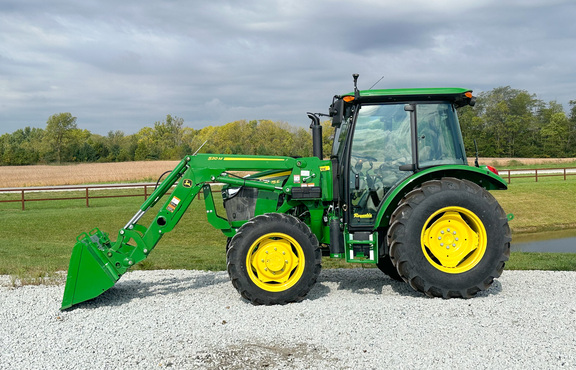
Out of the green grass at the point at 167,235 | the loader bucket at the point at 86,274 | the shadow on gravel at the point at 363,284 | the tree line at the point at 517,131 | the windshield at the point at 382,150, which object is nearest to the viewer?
the loader bucket at the point at 86,274

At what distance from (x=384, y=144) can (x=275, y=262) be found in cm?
204

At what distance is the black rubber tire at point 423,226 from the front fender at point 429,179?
0.14 metres

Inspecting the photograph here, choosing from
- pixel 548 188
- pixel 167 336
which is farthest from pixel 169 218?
pixel 548 188

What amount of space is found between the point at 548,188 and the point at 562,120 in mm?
48394

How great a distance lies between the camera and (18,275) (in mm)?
8141

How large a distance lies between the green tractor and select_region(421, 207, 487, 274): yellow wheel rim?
0.01m

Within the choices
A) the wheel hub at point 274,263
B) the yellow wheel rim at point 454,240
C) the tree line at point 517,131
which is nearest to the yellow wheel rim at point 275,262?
the wheel hub at point 274,263

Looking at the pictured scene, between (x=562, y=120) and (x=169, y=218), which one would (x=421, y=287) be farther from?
(x=562, y=120)

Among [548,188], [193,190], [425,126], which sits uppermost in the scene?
[425,126]

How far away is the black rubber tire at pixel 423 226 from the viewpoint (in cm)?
629

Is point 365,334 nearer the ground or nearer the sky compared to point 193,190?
nearer the ground

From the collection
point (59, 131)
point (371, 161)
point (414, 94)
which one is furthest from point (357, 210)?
point (59, 131)

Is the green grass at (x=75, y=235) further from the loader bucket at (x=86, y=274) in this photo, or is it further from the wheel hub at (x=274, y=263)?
the wheel hub at (x=274, y=263)

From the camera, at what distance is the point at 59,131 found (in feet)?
236
